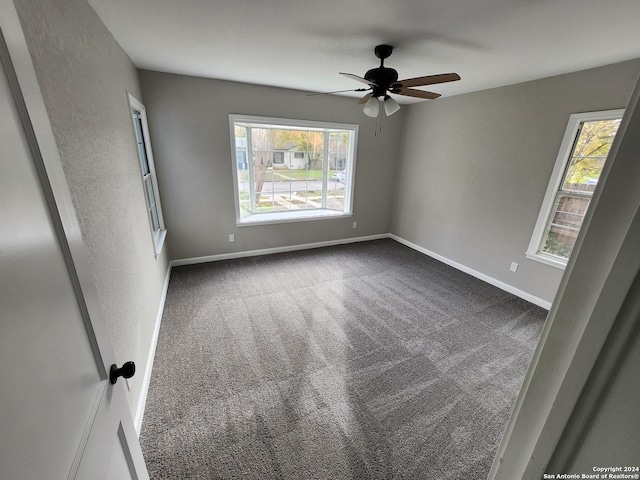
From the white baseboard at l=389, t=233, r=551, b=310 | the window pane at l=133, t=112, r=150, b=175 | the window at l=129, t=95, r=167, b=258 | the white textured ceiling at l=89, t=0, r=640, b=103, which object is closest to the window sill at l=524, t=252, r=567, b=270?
the white baseboard at l=389, t=233, r=551, b=310

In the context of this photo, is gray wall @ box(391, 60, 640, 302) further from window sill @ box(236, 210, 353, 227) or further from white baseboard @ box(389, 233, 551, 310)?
window sill @ box(236, 210, 353, 227)

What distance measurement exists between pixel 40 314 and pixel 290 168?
145 inches

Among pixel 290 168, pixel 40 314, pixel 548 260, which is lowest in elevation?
pixel 548 260

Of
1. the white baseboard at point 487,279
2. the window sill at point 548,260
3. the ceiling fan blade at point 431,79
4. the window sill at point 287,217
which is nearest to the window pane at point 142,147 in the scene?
the window sill at point 287,217

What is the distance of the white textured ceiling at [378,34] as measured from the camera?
150 centimetres

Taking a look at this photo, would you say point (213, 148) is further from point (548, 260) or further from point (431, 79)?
point (548, 260)

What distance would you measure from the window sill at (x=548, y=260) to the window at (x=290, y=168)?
2519mm

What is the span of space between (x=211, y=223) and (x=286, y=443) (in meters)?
2.84

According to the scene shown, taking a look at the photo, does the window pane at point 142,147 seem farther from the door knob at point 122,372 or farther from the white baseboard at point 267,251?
the door knob at point 122,372

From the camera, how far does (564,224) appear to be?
9.01ft

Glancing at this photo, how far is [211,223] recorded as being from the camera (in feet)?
11.8

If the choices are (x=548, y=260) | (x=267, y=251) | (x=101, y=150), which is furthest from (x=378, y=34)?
(x=267, y=251)

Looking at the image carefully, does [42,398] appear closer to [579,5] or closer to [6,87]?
[6,87]

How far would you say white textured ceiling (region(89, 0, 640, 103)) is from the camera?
1.50 meters
